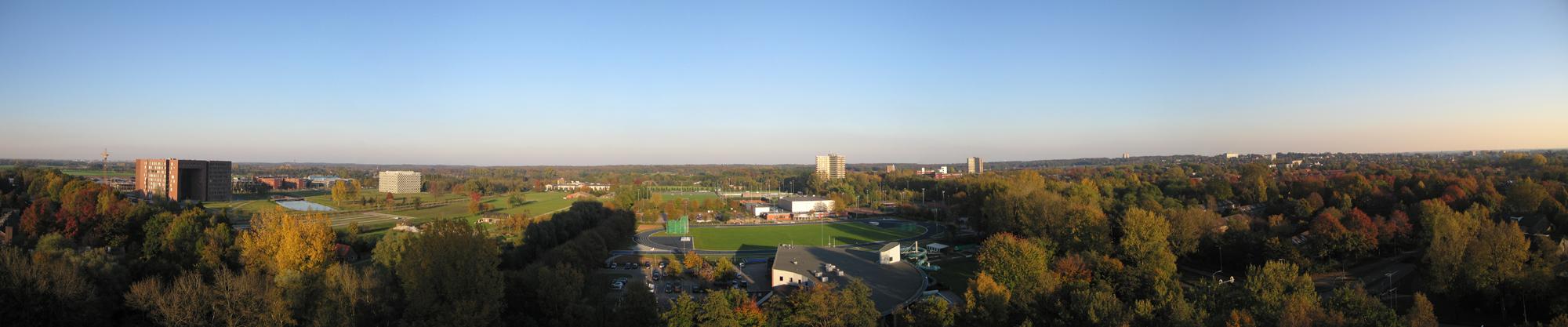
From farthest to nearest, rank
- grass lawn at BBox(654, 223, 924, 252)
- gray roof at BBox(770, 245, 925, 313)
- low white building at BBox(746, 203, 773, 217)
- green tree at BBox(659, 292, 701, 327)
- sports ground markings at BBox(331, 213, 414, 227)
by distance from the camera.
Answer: low white building at BBox(746, 203, 773, 217)
sports ground markings at BBox(331, 213, 414, 227)
grass lawn at BBox(654, 223, 924, 252)
gray roof at BBox(770, 245, 925, 313)
green tree at BBox(659, 292, 701, 327)

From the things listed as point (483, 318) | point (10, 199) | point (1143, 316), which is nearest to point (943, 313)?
point (1143, 316)

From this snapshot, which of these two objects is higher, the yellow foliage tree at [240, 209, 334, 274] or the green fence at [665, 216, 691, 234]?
the yellow foliage tree at [240, 209, 334, 274]

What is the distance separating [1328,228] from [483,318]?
25.6 m

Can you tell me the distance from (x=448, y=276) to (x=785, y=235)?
25.9 meters

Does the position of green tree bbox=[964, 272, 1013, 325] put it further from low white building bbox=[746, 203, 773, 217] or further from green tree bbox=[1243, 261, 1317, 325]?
low white building bbox=[746, 203, 773, 217]

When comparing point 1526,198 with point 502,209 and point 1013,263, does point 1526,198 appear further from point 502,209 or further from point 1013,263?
point 502,209

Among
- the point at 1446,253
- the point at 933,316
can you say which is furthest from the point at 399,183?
the point at 1446,253

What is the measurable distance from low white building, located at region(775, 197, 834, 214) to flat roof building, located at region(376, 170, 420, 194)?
4401cm

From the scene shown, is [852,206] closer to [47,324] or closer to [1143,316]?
[1143,316]

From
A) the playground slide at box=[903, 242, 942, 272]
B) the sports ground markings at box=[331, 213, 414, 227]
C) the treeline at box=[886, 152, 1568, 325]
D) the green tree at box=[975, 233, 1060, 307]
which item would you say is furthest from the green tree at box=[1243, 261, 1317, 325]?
the sports ground markings at box=[331, 213, 414, 227]

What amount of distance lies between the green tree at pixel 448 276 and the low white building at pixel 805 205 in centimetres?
3754

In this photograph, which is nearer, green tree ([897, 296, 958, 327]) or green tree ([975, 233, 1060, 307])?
green tree ([897, 296, 958, 327])

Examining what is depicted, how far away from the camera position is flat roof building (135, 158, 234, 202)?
46375mm

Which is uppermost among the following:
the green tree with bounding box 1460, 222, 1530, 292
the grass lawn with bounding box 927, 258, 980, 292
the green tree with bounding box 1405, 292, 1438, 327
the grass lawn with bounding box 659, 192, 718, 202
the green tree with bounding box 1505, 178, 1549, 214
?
the green tree with bounding box 1505, 178, 1549, 214
